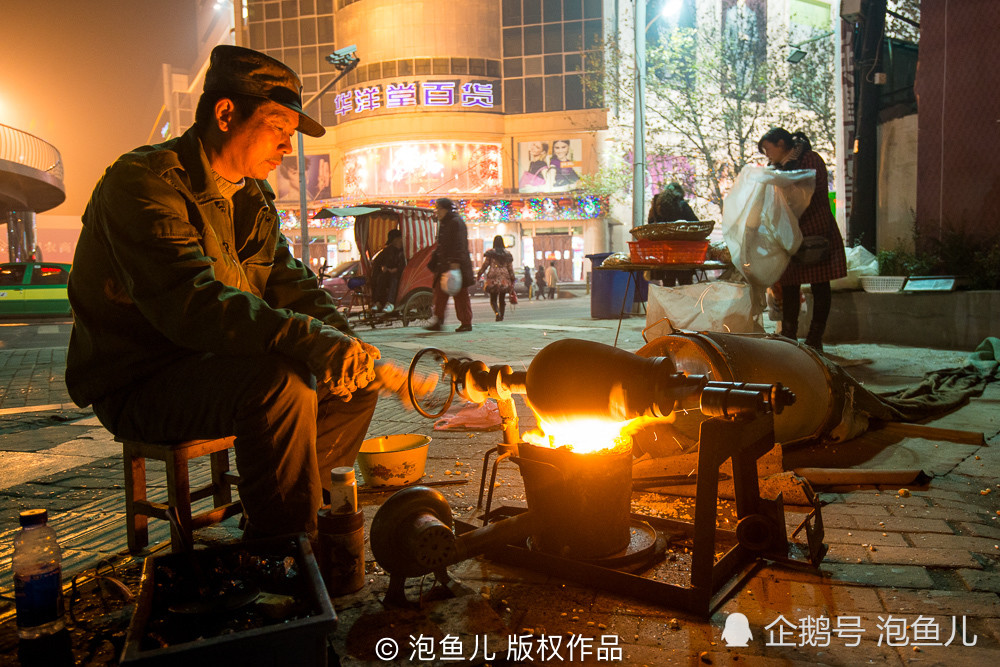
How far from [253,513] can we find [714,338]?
7.73 feet

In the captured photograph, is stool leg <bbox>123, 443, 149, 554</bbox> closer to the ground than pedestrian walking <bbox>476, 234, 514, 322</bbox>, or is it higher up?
closer to the ground

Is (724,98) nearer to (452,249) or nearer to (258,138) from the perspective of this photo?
(452,249)

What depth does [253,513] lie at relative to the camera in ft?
7.13

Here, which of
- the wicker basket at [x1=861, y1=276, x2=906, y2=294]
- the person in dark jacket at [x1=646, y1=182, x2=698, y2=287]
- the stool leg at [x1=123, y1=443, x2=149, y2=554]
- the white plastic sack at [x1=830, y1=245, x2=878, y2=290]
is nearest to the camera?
the stool leg at [x1=123, y1=443, x2=149, y2=554]

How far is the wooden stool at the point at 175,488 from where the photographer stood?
2346mm

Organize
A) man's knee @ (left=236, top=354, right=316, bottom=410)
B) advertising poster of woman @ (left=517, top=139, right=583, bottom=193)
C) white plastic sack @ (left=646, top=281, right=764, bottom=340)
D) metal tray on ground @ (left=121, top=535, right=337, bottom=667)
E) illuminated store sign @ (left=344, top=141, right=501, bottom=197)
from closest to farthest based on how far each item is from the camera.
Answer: metal tray on ground @ (left=121, top=535, right=337, bottom=667) < man's knee @ (left=236, top=354, right=316, bottom=410) < white plastic sack @ (left=646, top=281, right=764, bottom=340) < advertising poster of woman @ (left=517, top=139, right=583, bottom=193) < illuminated store sign @ (left=344, top=141, right=501, bottom=197)

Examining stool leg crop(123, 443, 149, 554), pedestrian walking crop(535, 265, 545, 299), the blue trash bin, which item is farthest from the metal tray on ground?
pedestrian walking crop(535, 265, 545, 299)

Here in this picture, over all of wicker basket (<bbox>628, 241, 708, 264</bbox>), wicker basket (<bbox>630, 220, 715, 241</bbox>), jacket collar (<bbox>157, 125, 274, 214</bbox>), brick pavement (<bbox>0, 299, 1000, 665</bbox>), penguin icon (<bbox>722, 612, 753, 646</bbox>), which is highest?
jacket collar (<bbox>157, 125, 274, 214</bbox>)

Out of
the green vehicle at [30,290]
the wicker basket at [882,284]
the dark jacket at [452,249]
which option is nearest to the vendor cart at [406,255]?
the dark jacket at [452,249]

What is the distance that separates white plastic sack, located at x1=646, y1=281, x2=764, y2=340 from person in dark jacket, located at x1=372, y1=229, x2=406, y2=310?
766 centimetres

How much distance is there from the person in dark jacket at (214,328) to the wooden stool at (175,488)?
68mm

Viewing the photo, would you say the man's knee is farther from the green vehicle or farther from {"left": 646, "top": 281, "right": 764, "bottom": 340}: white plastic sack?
the green vehicle

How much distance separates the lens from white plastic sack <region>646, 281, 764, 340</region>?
21.9ft

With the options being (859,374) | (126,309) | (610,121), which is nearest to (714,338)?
(126,309)
